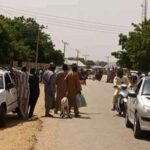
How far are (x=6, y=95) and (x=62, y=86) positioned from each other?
3.29 m

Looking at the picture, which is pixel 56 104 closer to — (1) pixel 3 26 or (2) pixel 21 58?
(1) pixel 3 26

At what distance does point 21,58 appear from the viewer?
79.1 meters

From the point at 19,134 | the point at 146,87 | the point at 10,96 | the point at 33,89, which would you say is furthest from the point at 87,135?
the point at 33,89

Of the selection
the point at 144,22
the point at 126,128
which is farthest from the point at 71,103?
the point at 144,22

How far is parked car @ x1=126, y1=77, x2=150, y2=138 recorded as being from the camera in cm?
1394

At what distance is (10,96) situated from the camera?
1917cm

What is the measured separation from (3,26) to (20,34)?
3342cm

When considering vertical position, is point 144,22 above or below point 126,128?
above

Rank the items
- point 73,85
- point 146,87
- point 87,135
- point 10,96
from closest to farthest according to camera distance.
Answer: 1. point 87,135
2. point 146,87
3. point 10,96
4. point 73,85

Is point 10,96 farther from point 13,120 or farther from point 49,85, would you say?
point 49,85

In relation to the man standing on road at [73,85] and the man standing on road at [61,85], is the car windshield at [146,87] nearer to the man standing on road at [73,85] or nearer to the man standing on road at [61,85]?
the man standing on road at [73,85]

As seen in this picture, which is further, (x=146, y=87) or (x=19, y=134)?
(x=19, y=134)

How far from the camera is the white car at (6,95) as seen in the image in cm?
1811

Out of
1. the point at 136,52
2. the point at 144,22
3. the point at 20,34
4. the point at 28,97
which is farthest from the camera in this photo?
the point at 20,34
